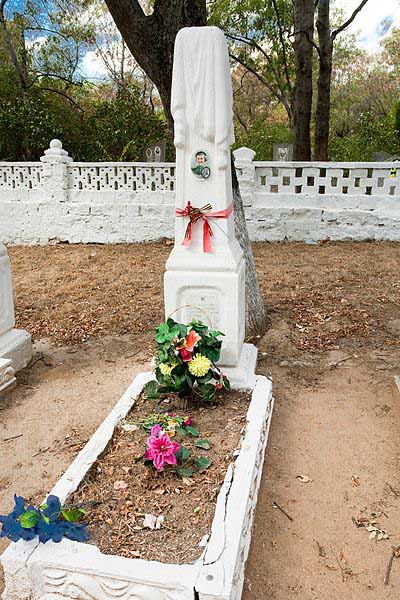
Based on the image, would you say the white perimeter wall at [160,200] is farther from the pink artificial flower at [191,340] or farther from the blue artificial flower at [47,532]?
the blue artificial flower at [47,532]

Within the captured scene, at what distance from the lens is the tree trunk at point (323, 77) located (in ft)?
35.7

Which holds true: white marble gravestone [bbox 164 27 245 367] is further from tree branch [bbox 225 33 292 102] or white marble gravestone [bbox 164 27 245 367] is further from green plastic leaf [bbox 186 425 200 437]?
tree branch [bbox 225 33 292 102]

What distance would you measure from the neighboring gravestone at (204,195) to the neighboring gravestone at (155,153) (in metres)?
7.16

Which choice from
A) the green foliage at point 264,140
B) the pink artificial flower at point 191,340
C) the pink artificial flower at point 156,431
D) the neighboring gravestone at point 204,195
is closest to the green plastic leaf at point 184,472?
the pink artificial flower at point 156,431

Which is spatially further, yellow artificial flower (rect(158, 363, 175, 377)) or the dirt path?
yellow artificial flower (rect(158, 363, 175, 377))

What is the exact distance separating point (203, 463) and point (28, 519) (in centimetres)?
102

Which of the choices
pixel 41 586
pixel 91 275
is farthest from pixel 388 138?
pixel 41 586

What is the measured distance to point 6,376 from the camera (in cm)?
441

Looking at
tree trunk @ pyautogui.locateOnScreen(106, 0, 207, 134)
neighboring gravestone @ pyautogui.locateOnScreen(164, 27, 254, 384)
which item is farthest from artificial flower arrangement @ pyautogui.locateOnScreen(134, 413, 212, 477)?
tree trunk @ pyautogui.locateOnScreen(106, 0, 207, 134)

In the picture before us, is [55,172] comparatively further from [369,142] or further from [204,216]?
[369,142]

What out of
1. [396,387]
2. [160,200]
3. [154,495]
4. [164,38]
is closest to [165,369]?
[154,495]

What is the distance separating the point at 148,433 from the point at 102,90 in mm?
24536

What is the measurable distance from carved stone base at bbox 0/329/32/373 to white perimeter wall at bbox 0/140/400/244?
195 inches

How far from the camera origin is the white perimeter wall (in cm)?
868
